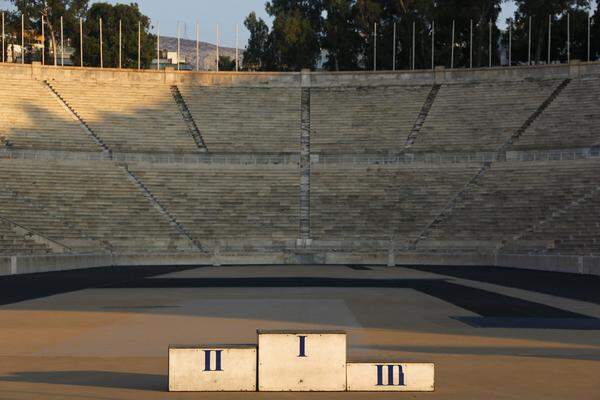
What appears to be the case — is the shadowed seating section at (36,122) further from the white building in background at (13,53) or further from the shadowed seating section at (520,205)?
the white building in background at (13,53)

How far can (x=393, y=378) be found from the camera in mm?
11648

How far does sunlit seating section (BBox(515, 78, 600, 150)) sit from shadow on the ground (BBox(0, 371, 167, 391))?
168 ft

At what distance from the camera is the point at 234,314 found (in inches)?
869

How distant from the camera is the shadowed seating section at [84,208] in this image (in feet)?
177

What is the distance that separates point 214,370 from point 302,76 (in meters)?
63.0

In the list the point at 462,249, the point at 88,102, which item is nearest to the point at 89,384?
the point at 462,249

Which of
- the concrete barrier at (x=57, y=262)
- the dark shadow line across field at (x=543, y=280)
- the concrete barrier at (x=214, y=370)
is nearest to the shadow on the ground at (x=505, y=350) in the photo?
the concrete barrier at (x=214, y=370)

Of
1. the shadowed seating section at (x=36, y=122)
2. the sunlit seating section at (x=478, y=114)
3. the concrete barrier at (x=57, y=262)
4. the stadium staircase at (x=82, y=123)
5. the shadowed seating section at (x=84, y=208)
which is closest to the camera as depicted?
the concrete barrier at (x=57, y=262)

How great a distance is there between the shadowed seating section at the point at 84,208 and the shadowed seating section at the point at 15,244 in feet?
5.20

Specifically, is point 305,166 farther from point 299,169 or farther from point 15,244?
point 15,244

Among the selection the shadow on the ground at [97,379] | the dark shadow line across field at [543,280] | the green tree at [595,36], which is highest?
the green tree at [595,36]

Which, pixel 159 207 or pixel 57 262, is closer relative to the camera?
pixel 57 262

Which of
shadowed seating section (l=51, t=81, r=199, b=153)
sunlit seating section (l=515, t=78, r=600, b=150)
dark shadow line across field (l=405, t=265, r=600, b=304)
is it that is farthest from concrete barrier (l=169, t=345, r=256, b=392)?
shadowed seating section (l=51, t=81, r=199, b=153)

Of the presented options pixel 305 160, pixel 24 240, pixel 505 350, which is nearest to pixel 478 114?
pixel 305 160
